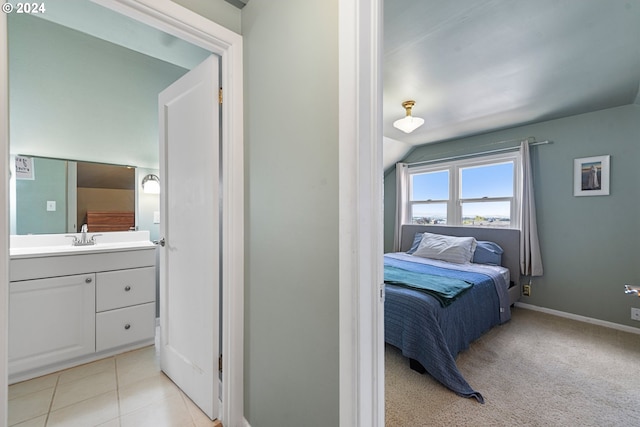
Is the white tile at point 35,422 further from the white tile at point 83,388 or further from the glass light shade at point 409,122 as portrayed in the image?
the glass light shade at point 409,122

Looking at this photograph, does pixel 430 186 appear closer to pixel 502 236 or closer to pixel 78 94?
pixel 502 236

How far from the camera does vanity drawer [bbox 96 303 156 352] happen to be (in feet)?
6.46

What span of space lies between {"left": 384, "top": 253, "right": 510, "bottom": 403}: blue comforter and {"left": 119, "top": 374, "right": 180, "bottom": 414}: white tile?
1.56 m

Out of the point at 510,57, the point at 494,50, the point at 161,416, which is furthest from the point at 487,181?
the point at 161,416

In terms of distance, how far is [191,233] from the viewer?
152 centimetres

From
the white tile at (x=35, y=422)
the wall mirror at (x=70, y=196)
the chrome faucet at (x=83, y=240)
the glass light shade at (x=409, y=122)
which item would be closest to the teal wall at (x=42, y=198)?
the wall mirror at (x=70, y=196)

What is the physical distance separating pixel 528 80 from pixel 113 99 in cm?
332

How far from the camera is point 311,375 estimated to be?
96 centimetres

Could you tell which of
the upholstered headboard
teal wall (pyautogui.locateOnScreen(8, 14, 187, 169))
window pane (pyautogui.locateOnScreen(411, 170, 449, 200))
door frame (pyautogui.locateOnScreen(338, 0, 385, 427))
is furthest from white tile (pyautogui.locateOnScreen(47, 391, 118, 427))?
window pane (pyautogui.locateOnScreen(411, 170, 449, 200))

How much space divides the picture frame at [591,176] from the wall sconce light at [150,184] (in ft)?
14.6

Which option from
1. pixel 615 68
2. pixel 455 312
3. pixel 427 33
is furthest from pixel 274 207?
pixel 615 68

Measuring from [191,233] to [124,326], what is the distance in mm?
1249

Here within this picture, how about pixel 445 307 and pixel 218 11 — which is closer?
pixel 218 11

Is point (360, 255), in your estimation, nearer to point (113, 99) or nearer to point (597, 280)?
point (113, 99)
